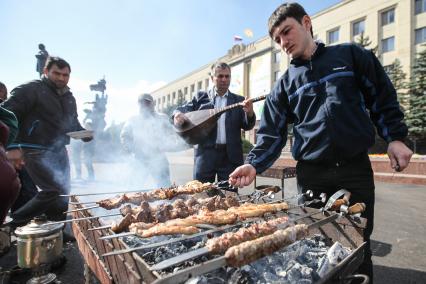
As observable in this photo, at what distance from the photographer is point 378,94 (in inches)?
89.7

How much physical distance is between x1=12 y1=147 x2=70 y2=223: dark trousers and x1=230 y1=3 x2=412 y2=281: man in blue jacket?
2.98 metres

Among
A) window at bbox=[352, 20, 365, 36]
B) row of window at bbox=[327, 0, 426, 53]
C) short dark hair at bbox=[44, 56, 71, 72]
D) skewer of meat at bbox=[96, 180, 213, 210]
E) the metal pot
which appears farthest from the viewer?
window at bbox=[352, 20, 365, 36]

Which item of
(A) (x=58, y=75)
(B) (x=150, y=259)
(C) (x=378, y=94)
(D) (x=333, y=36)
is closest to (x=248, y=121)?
(C) (x=378, y=94)

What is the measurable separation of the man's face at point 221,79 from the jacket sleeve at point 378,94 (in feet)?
7.04

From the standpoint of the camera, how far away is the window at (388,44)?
101ft

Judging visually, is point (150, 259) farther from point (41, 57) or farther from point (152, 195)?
point (41, 57)

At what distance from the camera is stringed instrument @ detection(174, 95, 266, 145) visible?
4.04 meters

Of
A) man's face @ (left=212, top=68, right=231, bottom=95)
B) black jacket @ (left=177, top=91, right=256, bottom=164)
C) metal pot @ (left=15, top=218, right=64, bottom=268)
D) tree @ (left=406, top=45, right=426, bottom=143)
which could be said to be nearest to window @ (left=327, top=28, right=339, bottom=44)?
tree @ (left=406, top=45, right=426, bottom=143)

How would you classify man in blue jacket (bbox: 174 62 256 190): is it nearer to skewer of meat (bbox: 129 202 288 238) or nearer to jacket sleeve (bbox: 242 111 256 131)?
jacket sleeve (bbox: 242 111 256 131)

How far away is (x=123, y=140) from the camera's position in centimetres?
588

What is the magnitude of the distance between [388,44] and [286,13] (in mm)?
36411

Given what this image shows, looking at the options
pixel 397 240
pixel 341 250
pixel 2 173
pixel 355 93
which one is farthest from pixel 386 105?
pixel 397 240

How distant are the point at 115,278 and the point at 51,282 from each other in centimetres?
177

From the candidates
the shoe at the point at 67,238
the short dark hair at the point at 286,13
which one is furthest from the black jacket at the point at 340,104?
the shoe at the point at 67,238
